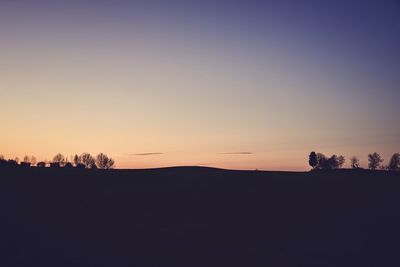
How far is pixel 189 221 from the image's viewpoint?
73.7 feet

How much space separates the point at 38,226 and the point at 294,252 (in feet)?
48.1

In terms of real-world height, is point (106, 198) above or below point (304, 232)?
above

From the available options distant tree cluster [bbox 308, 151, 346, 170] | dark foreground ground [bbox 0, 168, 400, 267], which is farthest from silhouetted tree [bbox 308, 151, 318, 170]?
dark foreground ground [bbox 0, 168, 400, 267]

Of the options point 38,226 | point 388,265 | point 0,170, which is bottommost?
point 388,265

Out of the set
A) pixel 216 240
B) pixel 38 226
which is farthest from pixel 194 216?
pixel 38 226

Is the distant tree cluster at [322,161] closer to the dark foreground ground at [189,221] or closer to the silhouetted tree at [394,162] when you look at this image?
the silhouetted tree at [394,162]

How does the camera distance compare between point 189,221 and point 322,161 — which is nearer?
point 189,221

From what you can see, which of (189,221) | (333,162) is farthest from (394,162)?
(189,221)

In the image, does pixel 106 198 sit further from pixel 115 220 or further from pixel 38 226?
pixel 38 226

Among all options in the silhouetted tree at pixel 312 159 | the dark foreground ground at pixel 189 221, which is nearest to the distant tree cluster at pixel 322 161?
the silhouetted tree at pixel 312 159

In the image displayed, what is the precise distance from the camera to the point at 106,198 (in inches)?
1064

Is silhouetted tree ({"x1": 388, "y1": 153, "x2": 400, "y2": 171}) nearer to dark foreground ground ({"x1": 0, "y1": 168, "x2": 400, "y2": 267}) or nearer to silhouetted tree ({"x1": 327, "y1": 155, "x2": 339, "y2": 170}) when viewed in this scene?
silhouetted tree ({"x1": 327, "y1": 155, "x2": 339, "y2": 170})

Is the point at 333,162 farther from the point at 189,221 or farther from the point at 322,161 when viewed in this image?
the point at 189,221

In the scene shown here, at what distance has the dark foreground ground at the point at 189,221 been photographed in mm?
16766
